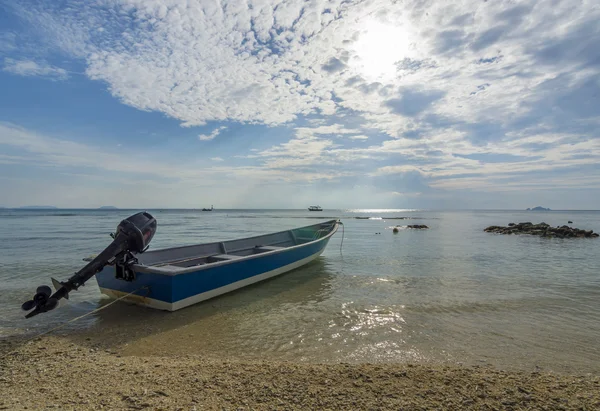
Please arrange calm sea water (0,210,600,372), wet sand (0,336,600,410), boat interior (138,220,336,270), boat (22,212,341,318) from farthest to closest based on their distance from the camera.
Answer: boat interior (138,220,336,270)
boat (22,212,341,318)
calm sea water (0,210,600,372)
wet sand (0,336,600,410)

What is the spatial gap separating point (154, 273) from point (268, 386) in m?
4.34

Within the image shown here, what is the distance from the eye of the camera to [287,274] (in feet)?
40.2

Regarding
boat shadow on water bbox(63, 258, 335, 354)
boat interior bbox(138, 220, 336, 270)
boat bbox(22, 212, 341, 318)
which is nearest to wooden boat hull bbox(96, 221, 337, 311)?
boat bbox(22, 212, 341, 318)

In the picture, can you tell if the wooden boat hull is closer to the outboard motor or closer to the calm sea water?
the calm sea water

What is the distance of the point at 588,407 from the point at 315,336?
390cm

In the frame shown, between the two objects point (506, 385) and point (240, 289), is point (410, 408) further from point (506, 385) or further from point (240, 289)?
point (240, 289)

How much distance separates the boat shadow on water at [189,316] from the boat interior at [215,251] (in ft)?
3.98

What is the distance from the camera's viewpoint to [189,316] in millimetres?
7254

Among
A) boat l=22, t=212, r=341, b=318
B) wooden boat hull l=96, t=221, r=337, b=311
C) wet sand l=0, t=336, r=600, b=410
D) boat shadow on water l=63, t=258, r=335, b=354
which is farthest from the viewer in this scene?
wooden boat hull l=96, t=221, r=337, b=311

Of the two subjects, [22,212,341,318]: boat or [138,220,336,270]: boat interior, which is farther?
[138,220,336,270]: boat interior

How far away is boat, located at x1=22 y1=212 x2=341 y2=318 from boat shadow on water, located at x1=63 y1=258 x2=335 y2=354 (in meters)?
0.26

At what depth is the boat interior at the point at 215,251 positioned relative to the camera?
31.1 ft

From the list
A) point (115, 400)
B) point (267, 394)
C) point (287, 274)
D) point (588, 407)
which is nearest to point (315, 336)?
point (267, 394)

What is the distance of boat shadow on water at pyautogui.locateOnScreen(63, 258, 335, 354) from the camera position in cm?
601
